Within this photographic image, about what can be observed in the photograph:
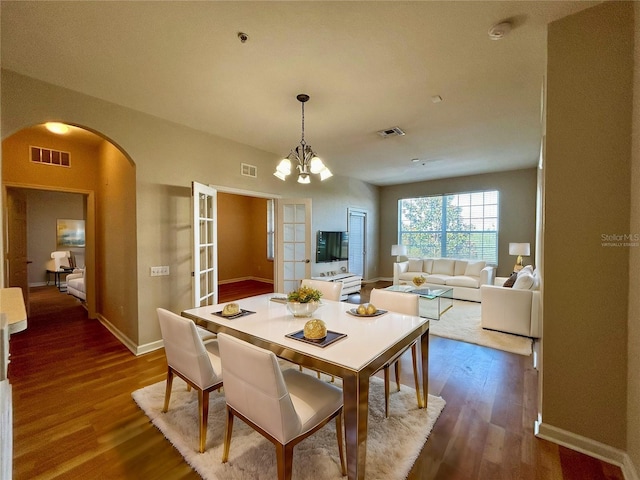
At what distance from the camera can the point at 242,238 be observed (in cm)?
827

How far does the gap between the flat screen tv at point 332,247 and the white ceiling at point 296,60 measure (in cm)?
268

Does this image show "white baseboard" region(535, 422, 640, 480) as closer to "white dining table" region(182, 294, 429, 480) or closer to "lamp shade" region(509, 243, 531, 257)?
"white dining table" region(182, 294, 429, 480)

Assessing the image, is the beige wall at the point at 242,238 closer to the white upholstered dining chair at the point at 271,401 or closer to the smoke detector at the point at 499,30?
the white upholstered dining chair at the point at 271,401

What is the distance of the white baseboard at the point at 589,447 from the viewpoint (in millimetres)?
1624

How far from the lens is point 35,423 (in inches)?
80.4

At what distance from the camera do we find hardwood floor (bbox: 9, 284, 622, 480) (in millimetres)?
1658

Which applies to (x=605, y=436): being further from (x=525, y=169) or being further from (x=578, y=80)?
(x=525, y=169)

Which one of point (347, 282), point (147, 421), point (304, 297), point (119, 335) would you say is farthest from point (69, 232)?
point (304, 297)

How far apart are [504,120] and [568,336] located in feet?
9.06

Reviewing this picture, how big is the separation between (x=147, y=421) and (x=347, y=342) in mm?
1666

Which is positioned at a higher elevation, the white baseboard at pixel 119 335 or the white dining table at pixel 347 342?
the white dining table at pixel 347 342

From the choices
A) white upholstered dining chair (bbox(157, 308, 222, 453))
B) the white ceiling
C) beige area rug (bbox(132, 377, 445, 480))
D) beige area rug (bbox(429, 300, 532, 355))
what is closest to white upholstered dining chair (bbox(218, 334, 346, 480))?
beige area rug (bbox(132, 377, 445, 480))

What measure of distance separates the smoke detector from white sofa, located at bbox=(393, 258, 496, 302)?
183 inches

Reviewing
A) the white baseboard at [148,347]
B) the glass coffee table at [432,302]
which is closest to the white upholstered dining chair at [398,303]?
the glass coffee table at [432,302]
